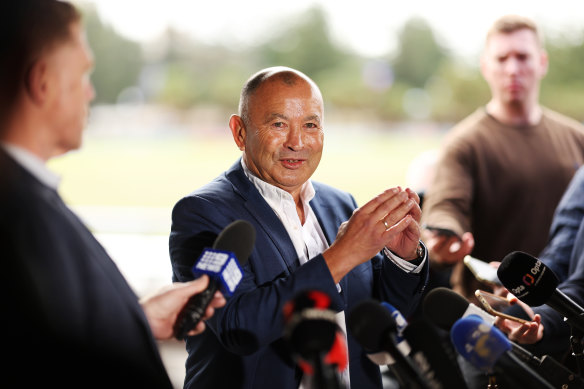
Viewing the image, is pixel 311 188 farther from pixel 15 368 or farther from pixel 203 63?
pixel 203 63

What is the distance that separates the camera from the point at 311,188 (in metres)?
1.75

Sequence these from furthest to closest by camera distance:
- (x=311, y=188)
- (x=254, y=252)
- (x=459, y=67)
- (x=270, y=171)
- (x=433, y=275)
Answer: (x=459, y=67)
(x=433, y=275)
(x=311, y=188)
(x=270, y=171)
(x=254, y=252)

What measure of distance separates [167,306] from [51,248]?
0.38m

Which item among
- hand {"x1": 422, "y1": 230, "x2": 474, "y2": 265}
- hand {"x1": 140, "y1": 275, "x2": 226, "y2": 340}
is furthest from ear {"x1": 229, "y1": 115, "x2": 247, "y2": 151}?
hand {"x1": 422, "y1": 230, "x2": 474, "y2": 265}

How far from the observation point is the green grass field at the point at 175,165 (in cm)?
1398

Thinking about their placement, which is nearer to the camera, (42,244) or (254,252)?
(42,244)

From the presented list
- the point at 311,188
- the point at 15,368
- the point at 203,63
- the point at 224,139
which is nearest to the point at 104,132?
the point at 203,63

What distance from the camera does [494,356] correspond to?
1.06 m

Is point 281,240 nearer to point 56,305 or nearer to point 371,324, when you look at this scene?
point 371,324

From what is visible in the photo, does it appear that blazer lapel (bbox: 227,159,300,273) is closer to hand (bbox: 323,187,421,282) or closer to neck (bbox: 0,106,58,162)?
hand (bbox: 323,187,421,282)

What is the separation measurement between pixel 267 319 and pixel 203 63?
33.6 feet

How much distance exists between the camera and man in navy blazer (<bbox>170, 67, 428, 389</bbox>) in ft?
4.45

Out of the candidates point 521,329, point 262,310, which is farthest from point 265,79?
point 521,329

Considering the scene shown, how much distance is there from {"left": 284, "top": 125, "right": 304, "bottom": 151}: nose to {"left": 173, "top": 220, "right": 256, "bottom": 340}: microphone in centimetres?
41
